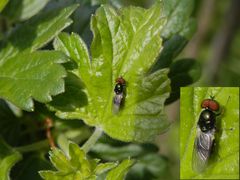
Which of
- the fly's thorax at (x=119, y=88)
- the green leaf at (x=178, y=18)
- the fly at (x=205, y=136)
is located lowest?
the fly at (x=205, y=136)

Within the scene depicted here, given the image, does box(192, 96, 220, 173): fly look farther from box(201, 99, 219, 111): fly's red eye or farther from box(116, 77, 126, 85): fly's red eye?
box(116, 77, 126, 85): fly's red eye

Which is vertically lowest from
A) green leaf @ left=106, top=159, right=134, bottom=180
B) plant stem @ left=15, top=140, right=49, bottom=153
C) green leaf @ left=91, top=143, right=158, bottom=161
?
green leaf @ left=91, top=143, right=158, bottom=161

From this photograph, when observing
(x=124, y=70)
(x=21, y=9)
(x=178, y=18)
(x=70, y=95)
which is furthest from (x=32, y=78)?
(x=178, y=18)

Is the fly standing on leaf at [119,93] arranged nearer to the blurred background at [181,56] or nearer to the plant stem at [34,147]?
the blurred background at [181,56]

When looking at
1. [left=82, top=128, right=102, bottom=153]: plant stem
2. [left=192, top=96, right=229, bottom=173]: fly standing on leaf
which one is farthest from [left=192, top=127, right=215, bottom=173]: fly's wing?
[left=82, top=128, right=102, bottom=153]: plant stem

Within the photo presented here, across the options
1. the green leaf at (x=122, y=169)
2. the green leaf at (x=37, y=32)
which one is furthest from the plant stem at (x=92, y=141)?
the green leaf at (x=37, y=32)

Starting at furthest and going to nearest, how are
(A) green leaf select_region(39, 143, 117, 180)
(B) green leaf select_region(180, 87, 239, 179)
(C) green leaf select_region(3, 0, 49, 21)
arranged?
1. (C) green leaf select_region(3, 0, 49, 21)
2. (A) green leaf select_region(39, 143, 117, 180)
3. (B) green leaf select_region(180, 87, 239, 179)

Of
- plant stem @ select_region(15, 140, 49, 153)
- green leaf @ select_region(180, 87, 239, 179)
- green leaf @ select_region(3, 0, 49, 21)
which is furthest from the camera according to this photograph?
green leaf @ select_region(3, 0, 49, 21)
